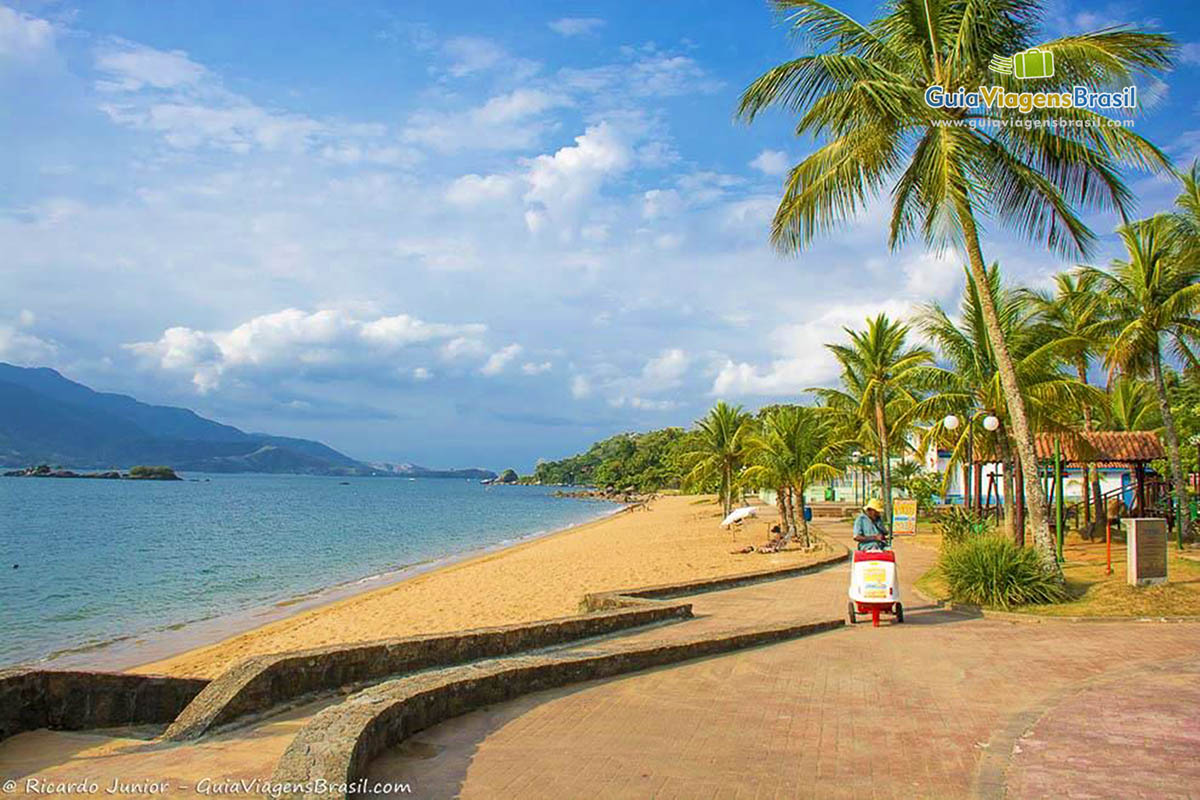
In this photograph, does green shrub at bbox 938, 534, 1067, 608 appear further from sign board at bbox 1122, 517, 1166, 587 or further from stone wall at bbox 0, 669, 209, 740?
stone wall at bbox 0, 669, 209, 740

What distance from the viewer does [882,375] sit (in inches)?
1051

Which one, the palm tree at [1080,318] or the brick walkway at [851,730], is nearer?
the brick walkway at [851,730]

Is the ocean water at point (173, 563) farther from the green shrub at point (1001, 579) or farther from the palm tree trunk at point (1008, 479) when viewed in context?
the palm tree trunk at point (1008, 479)

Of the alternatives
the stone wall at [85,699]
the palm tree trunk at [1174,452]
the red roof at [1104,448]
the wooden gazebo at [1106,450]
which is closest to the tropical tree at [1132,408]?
the wooden gazebo at [1106,450]

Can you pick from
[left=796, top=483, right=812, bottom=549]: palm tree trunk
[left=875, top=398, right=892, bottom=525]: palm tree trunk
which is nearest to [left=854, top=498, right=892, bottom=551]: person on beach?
[left=796, top=483, right=812, bottom=549]: palm tree trunk

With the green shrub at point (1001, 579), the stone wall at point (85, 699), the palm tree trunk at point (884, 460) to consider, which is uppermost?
the palm tree trunk at point (884, 460)

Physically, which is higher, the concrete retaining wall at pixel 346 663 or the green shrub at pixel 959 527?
the green shrub at pixel 959 527

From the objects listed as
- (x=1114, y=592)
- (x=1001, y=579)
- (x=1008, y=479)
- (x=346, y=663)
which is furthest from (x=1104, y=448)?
(x=346, y=663)

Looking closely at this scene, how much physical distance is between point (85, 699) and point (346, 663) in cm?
206

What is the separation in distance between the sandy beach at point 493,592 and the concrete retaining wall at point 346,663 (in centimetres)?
404

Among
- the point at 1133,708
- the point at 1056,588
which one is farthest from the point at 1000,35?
the point at 1133,708

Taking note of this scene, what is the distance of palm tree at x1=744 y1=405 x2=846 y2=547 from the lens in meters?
26.3

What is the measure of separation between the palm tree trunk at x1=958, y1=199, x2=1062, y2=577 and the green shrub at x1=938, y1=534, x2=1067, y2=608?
296 mm

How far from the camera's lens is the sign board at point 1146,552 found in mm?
12523
